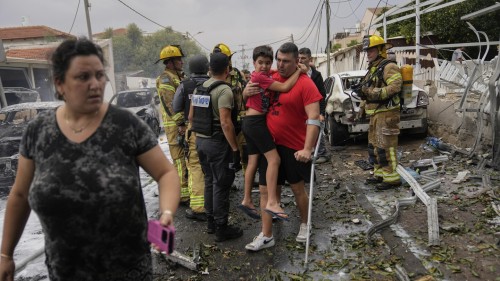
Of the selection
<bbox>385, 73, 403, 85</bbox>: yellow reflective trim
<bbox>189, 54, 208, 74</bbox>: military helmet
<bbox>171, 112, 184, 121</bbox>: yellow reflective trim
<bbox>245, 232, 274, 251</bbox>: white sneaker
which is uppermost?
<bbox>189, 54, 208, 74</bbox>: military helmet

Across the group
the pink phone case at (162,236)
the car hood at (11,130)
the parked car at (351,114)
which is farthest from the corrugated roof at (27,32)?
the pink phone case at (162,236)

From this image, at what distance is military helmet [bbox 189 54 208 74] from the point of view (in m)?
4.84

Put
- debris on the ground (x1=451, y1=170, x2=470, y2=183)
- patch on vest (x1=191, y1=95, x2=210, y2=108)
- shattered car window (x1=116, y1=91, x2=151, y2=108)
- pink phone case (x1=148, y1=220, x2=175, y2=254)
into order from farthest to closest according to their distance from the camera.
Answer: shattered car window (x1=116, y1=91, x2=151, y2=108), debris on the ground (x1=451, y1=170, x2=470, y2=183), patch on vest (x1=191, y1=95, x2=210, y2=108), pink phone case (x1=148, y1=220, x2=175, y2=254)

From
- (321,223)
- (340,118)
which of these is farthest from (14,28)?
(321,223)

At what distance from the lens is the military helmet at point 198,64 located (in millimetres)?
4844

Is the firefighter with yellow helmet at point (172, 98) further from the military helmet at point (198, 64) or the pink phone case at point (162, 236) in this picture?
the pink phone case at point (162, 236)

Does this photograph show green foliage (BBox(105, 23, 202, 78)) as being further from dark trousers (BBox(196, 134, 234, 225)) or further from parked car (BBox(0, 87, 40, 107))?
dark trousers (BBox(196, 134, 234, 225))

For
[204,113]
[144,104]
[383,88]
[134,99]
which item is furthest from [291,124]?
[134,99]

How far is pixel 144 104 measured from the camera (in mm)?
14453

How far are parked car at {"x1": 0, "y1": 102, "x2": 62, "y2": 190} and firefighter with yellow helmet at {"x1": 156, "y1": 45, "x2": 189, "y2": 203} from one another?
1.43m

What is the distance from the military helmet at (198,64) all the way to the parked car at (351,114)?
427 cm

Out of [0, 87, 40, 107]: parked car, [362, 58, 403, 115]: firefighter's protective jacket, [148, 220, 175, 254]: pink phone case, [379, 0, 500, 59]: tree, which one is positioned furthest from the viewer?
[379, 0, 500, 59]: tree

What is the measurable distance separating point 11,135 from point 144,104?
6957 mm

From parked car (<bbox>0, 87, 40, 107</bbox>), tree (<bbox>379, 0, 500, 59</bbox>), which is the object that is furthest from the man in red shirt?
tree (<bbox>379, 0, 500, 59</bbox>)
